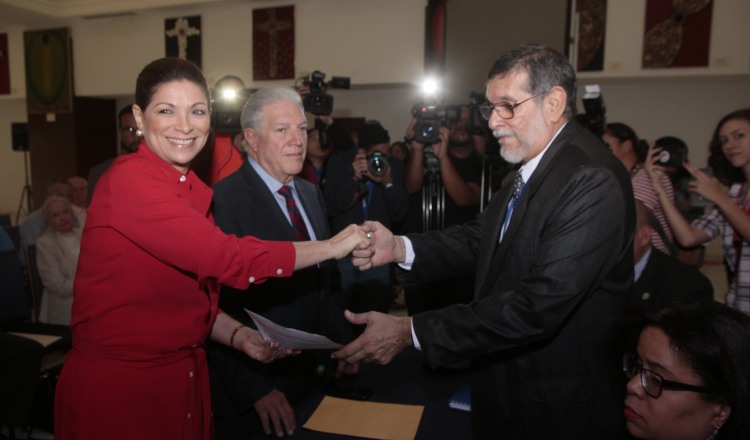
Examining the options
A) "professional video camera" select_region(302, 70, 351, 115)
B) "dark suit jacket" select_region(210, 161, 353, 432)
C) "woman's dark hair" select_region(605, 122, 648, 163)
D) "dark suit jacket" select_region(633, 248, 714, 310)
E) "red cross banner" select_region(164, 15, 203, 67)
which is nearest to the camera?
"dark suit jacket" select_region(210, 161, 353, 432)

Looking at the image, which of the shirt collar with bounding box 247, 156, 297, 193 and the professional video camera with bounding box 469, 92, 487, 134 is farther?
the professional video camera with bounding box 469, 92, 487, 134

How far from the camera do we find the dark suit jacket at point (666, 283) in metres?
2.42

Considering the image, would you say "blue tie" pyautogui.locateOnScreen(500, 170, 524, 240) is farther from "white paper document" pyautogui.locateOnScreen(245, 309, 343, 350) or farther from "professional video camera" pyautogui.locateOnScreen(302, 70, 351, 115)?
"professional video camera" pyautogui.locateOnScreen(302, 70, 351, 115)

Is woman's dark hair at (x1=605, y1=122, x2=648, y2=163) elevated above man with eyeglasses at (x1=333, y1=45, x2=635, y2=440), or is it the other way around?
woman's dark hair at (x1=605, y1=122, x2=648, y2=163)

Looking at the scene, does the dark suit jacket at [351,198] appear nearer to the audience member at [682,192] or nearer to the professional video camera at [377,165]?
the professional video camera at [377,165]

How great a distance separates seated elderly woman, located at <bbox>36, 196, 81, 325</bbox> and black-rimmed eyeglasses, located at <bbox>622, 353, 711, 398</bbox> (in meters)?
3.54

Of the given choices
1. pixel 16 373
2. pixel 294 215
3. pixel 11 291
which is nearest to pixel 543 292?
pixel 294 215

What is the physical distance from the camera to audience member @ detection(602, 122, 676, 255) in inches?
128

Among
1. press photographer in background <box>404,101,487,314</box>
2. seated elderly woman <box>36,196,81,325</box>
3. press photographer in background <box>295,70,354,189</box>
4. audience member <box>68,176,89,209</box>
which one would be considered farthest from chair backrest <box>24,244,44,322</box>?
press photographer in background <box>404,101,487,314</box>

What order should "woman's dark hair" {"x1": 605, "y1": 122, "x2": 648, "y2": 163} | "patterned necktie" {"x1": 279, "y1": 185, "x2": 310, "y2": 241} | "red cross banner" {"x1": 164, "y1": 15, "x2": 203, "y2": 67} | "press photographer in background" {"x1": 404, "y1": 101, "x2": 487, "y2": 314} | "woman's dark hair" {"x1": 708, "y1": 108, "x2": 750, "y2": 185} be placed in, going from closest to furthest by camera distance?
"patterned necktie" {"x1": 279, "y1": 185, "x2": 310, "y2": 241}, "woman's dark hair" {"x1": 708, "y1": 108, "x2": 750, "y2": 185}, "press photographer in background" {"x1": 404, "y1": 101, "x2": 487, "y2": 314}, "woman's dark hair" {"x1": 605, "y1": 122, "x2": 648, "y2": 163}, "red cross banner" {"x1": 164, "y1": 15, "x2": 203, "y2": 67}

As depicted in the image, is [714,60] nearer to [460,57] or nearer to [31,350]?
[460,57]

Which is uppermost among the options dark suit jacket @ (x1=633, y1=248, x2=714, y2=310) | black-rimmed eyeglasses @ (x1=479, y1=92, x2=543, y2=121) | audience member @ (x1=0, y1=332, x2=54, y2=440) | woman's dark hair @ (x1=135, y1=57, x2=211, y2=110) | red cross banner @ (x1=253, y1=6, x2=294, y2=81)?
red cross banner @ (x1=253, y1=6, x2=294, y2=81)

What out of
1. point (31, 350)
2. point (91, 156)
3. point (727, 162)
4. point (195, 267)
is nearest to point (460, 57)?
point (727, 162)

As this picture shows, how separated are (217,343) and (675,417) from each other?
1.37 meters
